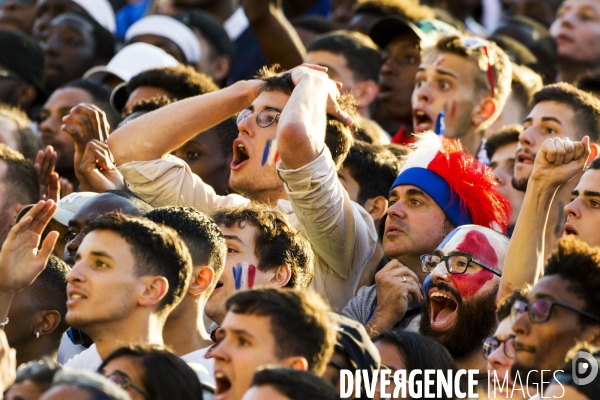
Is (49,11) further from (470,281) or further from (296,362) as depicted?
(296,362)

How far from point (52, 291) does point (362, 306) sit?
1518mm

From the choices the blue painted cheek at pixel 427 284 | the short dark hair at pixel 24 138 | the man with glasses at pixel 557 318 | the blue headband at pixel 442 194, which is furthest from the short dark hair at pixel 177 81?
the man with glasses at pixel 557 318

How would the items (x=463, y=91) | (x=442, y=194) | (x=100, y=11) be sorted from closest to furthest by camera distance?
(x=442, y=194)
(x=463, y=91)
(x=100, y=11)

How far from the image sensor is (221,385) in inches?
164

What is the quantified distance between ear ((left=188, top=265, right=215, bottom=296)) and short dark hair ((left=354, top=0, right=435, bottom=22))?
Result: 14.6 ft

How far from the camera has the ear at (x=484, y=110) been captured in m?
7.48

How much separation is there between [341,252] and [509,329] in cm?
150

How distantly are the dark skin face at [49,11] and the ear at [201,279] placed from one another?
5780 millimetres

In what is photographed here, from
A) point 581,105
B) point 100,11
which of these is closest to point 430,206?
point 581,105

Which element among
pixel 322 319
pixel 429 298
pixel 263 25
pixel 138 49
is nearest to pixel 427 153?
pixel 429 298

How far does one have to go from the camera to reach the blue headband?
230 inches

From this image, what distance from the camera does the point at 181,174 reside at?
605 cm

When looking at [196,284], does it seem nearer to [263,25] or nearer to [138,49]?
[263,25]

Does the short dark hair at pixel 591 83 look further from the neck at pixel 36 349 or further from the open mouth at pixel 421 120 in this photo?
the neck at pixel 36 349
